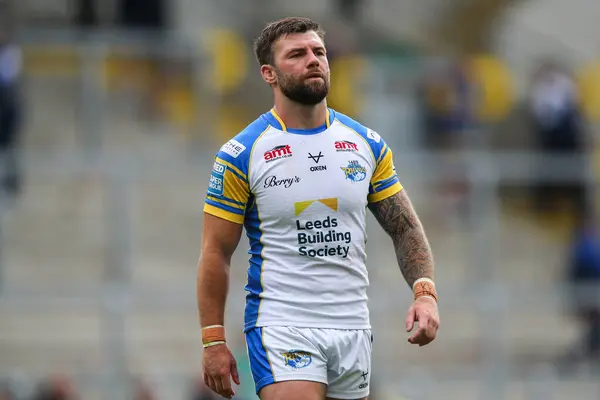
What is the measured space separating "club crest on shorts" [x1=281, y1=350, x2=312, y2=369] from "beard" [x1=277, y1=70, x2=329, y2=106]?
112 cm

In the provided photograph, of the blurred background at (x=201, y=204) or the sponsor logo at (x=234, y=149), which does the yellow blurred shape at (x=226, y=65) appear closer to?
the blurred background at (x=201, y=204)

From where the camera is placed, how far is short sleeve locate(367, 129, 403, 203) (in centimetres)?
602

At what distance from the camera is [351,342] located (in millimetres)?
5832

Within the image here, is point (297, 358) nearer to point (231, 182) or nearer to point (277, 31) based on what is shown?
point (231, 182)

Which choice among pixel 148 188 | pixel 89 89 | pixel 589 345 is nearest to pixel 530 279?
pixel 589 345

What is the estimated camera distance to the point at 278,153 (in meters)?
5.81

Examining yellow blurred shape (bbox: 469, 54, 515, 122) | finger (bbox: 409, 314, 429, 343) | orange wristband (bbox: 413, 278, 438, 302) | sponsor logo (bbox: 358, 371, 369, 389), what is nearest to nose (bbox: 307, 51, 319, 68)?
orange wristband (bbox: 413, 278, 438, 302)

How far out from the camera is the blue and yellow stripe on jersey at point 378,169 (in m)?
6.02

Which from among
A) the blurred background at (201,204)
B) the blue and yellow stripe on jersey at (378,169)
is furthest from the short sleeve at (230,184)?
the blurred background at (201,204)

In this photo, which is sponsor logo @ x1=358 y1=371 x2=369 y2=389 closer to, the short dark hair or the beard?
the beard

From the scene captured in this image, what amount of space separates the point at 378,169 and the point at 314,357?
37.1 inches

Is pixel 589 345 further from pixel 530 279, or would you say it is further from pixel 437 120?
pixel 437 120

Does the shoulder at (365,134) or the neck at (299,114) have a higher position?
the neck at (299,114)

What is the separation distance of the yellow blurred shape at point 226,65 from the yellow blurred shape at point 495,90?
104 inches
